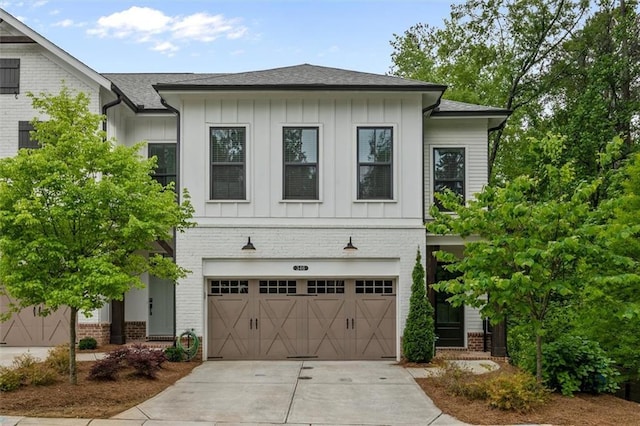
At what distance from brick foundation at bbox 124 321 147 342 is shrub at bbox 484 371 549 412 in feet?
34.9

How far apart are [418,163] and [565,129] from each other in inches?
387

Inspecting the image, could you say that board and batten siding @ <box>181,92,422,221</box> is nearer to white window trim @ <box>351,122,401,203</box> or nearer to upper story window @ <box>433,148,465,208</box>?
white window trim @ <box>351,122,401,203</box>

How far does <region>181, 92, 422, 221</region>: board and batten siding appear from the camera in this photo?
14.9 metres

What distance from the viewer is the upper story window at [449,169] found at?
1627cm

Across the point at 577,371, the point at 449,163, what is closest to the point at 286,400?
the point at 577,371

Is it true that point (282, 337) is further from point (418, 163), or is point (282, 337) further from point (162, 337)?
point (418, 163)

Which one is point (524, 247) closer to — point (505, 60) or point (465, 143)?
point (465, 143)

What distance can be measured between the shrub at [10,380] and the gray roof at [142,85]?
8489 mm

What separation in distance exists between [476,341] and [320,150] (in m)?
6.88

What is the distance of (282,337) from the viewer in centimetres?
1499

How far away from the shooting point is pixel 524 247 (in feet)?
32.7

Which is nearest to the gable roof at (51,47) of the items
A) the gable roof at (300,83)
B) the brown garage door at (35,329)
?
the gable roof at (300,83)

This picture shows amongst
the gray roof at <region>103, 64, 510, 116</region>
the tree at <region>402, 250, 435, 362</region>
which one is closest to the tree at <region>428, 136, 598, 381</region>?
the tree at <region>402, 250, 435, 362</region>

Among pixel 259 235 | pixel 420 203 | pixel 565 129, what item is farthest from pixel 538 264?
pixel 565 129
